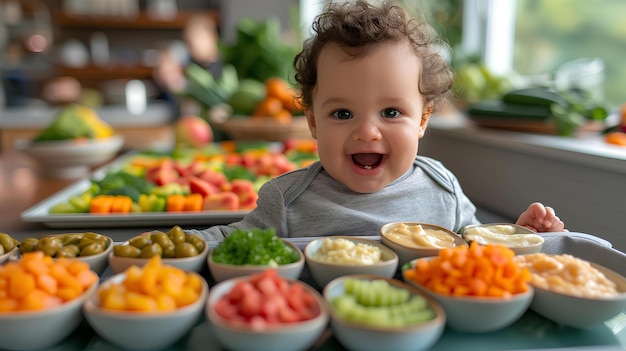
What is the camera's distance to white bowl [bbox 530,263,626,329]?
2.08ft

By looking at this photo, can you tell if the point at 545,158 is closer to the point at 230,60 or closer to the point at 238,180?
the point at 238,180

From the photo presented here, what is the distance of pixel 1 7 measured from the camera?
479 centimetres

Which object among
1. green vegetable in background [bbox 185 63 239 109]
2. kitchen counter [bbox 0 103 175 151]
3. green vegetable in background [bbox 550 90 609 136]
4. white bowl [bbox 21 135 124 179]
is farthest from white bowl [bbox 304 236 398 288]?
kitchen counter [bbox 0 103 175 151]

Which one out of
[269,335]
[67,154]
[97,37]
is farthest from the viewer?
[97,37]

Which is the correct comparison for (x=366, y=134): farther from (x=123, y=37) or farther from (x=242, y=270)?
(x=123, y=37)

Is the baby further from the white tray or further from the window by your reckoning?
the window

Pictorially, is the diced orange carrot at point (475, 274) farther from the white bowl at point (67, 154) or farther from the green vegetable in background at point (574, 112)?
the white bowl at point (67, 154)

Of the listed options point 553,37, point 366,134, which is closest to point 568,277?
point 366,134

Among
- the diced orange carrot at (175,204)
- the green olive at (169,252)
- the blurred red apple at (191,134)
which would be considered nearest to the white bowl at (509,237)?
the green olive at (169,252)

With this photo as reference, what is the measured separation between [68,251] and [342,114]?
0.51 m

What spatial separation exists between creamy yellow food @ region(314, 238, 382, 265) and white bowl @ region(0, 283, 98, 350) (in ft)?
1.05

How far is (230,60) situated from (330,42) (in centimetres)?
205

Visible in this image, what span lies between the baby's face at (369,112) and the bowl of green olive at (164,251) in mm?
339

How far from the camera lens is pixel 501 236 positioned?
0.88 m
